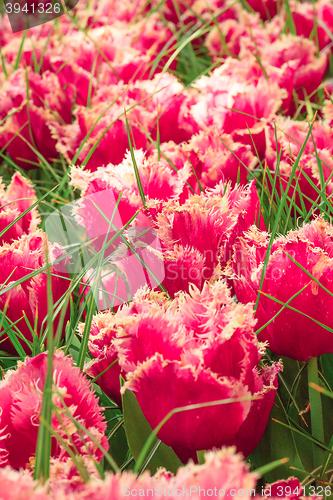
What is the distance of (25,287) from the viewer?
39 centimetres

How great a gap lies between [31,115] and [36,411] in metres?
0.46

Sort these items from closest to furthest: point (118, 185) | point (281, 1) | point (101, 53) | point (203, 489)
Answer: point (203, 489), point (118, 185), point (101, 53), point (281, 1)

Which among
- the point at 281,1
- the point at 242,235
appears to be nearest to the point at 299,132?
the point at 242,235

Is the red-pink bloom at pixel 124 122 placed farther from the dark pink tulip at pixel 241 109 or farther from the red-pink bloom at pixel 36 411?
the red-pink bloom at pixel 36 411

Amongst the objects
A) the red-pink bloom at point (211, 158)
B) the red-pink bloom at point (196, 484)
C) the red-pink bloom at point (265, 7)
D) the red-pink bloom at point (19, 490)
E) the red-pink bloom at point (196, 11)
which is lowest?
the red-pink bloom at point (196, 484)

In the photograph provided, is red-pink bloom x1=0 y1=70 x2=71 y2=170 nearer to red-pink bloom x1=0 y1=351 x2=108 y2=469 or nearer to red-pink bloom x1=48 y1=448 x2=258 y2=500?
red-pink bloom x1=0 y1=351 x2=108 y2=469

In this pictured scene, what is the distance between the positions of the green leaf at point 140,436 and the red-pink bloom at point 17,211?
19 centimetres

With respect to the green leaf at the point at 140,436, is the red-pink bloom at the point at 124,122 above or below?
above

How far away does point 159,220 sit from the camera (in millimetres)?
366

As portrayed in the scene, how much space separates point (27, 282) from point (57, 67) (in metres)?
0.45

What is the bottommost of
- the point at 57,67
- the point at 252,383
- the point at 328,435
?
the point at 328,435

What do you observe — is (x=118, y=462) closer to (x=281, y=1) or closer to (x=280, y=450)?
(x=280, y=450)

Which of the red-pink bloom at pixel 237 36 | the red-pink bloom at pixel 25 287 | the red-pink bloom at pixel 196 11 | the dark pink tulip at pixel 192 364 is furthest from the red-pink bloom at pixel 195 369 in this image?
the red-pink bloom at pixel 196 11

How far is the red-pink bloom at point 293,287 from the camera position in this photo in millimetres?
314
